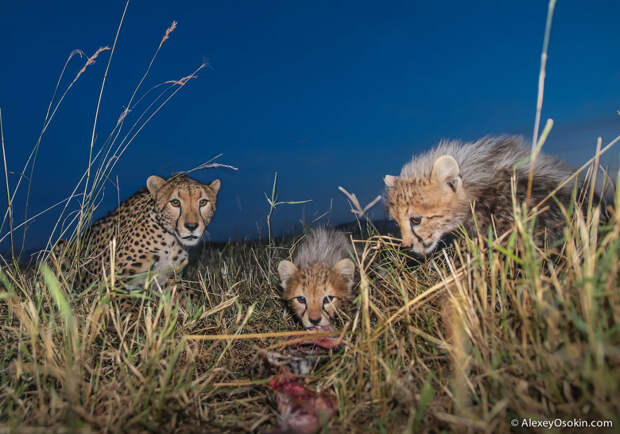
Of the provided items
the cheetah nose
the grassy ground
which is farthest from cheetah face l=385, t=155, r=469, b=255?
the cheetah nose

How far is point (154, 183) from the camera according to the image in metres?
4.66

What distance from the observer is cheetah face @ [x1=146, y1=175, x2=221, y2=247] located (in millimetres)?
4449

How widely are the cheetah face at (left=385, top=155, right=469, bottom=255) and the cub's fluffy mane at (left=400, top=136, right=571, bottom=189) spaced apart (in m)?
0.11

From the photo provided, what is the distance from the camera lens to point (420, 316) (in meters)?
2.35

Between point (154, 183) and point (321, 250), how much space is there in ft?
6.75

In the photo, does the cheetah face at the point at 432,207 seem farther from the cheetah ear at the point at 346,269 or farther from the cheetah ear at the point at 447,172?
the cheetah ear at the point at 346,269

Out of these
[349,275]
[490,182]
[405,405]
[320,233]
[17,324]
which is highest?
[490,182]

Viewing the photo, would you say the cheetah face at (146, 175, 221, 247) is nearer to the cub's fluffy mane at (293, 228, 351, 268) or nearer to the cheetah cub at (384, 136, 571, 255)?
the cub's fluffy mane at (293, 228, 351, 268)

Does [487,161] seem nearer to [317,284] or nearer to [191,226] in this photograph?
[317,284]

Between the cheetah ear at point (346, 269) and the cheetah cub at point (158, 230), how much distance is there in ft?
5.76

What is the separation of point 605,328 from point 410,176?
1911 millimetres

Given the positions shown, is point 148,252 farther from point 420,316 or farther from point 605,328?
point 605,328

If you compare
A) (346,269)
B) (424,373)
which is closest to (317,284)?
(346,269)

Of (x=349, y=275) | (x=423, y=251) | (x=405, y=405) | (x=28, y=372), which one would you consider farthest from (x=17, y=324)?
(x=423, y=251)
